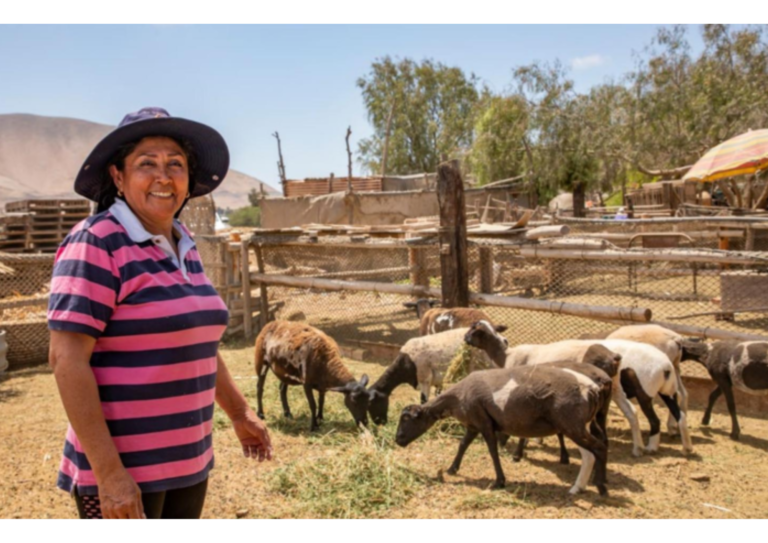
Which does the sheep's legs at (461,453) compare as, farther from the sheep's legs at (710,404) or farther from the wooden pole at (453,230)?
the wooden pole at (453,230)

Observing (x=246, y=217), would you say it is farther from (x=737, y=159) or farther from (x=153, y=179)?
(x=153, y=179)

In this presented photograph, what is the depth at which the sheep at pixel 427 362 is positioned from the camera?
22.8 ft

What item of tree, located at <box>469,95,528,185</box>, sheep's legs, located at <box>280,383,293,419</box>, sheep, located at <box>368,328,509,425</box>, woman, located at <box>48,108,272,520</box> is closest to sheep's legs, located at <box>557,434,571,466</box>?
sheep, located at <box>368,328,509,425</box>

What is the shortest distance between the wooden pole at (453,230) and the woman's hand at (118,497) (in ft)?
22.2

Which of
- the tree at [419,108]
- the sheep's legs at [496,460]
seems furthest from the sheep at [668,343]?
the tree at [419,108]

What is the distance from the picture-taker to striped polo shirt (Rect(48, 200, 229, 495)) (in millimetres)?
1989

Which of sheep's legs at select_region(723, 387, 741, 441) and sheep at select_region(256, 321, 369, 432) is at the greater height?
sheep at select_region(256, 321, 369, 432)

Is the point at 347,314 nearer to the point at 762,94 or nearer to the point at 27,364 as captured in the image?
the point at 27,364

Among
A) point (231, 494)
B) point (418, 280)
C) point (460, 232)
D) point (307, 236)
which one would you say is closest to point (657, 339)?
point (460, 232)

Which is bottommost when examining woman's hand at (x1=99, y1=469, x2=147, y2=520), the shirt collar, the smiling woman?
woman's hand at (x1=99, y1=469, x2=147, y2=520)

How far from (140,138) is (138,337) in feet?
2.68

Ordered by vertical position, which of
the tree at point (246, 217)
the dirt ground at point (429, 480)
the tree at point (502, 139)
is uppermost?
the tree at point (502, 139)

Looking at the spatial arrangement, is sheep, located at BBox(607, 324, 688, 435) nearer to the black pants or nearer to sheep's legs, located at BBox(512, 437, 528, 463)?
sheep's legs, located at BBox(512, 437, 528, 463)

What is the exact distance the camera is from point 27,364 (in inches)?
396
